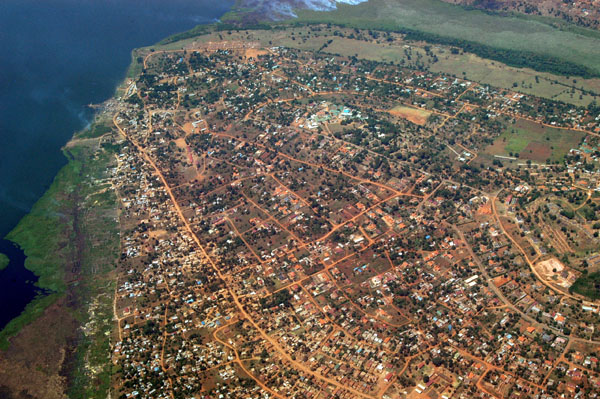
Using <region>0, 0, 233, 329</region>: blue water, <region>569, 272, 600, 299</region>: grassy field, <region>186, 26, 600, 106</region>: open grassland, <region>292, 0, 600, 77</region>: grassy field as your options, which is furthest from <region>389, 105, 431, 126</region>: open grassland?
<region>0, 0, 233, 329</region>: blue water

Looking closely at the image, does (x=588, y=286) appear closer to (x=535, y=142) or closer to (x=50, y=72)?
(x=535, y=142)

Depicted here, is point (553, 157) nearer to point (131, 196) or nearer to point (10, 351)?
point (131, 196)

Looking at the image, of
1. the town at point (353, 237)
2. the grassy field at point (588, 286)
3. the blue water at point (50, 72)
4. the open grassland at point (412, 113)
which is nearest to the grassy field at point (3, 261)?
the blue water at point (50, 72)

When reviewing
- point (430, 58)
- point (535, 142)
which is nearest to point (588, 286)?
point (535, 142)

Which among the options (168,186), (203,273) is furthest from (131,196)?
(203,273)

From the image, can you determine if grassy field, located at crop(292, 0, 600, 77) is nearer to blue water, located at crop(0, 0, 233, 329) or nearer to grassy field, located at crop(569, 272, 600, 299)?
blue water, located at crop(0, 0, 233, 329)

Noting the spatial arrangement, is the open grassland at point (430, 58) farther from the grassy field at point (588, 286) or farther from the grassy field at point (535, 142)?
the grassy field at point (588, 286)
